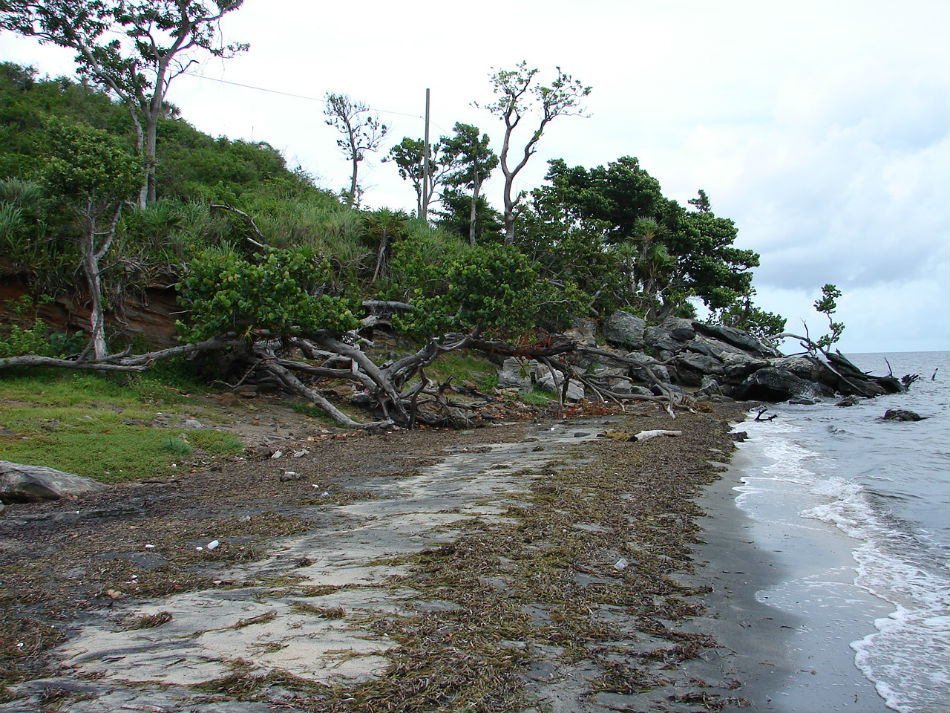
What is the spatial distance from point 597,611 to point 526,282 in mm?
11130

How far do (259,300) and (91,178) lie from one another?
12.6 ft

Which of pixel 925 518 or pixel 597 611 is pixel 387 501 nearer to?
pixel 597 611

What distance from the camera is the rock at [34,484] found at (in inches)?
255

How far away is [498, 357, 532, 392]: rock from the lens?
20391mm

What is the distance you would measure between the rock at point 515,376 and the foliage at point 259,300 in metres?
7.93

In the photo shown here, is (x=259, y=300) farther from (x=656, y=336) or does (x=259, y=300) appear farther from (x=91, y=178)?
(x=656, y=336)

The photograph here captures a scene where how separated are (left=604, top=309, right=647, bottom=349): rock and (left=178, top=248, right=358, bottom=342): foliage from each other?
Result: 1977cm

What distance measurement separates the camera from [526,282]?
1441cm

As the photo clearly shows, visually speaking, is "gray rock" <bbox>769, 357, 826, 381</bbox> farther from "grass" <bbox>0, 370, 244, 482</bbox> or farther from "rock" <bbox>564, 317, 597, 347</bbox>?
"grass" <bbox>0, 370, 244, 482</bbox>

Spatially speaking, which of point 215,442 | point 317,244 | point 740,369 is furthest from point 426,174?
point 215,442

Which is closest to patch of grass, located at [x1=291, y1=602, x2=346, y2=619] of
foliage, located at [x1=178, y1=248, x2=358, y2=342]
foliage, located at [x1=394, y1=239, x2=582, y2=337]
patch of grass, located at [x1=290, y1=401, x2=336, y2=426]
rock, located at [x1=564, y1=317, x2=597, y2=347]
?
foliage, located at [x1=178, y1=248, x2=358, y2=342]

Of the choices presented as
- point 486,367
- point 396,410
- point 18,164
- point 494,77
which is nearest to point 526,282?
point 396,410

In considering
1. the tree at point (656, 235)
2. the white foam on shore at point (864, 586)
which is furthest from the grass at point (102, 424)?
the tree at point (656, 235)

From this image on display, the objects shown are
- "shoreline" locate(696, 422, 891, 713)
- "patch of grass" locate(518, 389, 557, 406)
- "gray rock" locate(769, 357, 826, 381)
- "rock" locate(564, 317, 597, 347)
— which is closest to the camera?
"shoreline" locate(696, 422, 891, 713)
